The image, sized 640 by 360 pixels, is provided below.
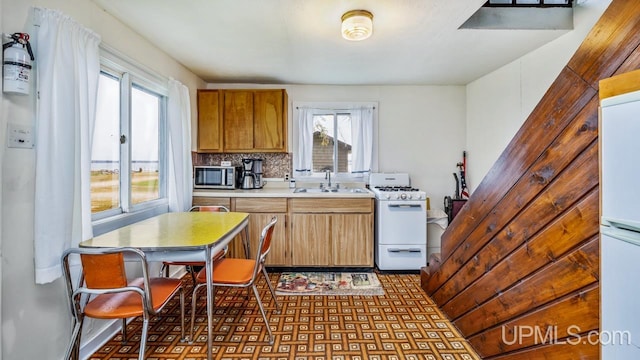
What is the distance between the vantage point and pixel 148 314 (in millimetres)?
1615

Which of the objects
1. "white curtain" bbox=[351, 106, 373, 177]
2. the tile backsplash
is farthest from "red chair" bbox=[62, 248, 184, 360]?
"white curtain" bbox=[351, 106, 373, 177]

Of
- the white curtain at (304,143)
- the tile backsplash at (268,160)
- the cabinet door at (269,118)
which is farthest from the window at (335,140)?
the cabinet door at (269,118)

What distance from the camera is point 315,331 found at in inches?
88.8

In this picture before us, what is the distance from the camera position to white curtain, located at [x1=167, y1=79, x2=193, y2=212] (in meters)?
3.01

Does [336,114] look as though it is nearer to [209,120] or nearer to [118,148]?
[209,120]

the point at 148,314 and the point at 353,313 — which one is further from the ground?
the point at 148,314

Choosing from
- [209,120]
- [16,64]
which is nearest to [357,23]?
[16,64]

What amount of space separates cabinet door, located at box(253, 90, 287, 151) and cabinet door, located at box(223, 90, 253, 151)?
0.07 metres

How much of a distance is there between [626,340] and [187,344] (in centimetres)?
231

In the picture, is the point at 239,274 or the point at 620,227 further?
the point at 239,274

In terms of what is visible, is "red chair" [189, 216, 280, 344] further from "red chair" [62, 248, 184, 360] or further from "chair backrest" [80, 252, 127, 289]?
"chair backrest" [80, 252, 127, 289]

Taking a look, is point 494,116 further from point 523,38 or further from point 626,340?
point 626,340

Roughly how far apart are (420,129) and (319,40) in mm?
2164

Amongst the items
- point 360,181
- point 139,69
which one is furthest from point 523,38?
point 139,69
